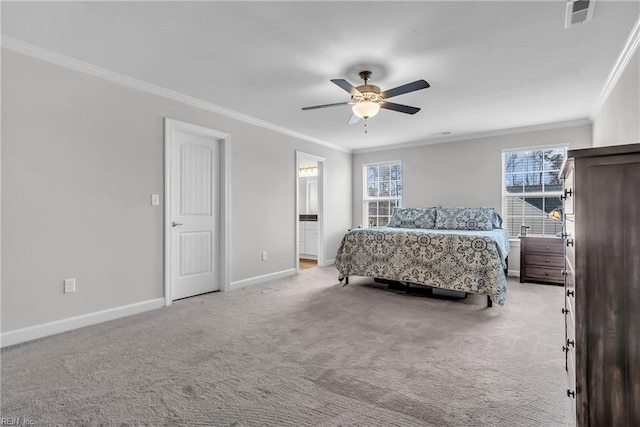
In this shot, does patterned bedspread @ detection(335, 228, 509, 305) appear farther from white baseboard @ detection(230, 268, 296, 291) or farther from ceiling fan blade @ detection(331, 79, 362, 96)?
ceiling fan blade @ detection(331, 79, 362, 96)

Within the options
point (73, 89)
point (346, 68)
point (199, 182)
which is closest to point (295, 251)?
point (199, 182)

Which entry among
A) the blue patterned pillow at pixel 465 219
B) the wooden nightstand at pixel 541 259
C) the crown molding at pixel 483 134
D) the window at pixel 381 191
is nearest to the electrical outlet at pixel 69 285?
the blue patterned pillow at pixel 465 219

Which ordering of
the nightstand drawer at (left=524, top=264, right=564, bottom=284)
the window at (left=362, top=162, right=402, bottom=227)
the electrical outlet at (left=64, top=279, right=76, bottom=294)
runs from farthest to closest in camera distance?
the window at (left=362, top=162, right=402, bottom=227)
the nightstand drawer at (left=524, top=264, right=564, bottom=284)
the electrical outlet at (left=64, top=279, right=76, bottom=294)

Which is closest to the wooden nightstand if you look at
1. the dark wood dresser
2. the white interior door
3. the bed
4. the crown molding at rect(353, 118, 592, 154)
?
the bed

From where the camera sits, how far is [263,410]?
1.64 metres

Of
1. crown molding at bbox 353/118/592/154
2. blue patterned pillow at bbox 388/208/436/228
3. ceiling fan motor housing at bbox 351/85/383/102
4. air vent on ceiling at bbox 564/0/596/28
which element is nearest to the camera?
air vent on ceiling at bbox 564/0/596/28

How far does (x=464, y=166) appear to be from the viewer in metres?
5.58

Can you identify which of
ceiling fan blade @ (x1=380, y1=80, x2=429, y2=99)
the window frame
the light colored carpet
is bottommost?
the light colored carpet

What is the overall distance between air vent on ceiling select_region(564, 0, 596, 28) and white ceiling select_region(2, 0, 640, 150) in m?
0.05

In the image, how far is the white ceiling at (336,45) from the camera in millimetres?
2092

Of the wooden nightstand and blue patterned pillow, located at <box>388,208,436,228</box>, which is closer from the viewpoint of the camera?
the wooden nightstand

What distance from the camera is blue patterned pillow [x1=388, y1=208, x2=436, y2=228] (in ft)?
16.9

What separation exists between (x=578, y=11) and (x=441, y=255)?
2412mm

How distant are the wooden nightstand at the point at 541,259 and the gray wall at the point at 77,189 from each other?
15.5 feet
